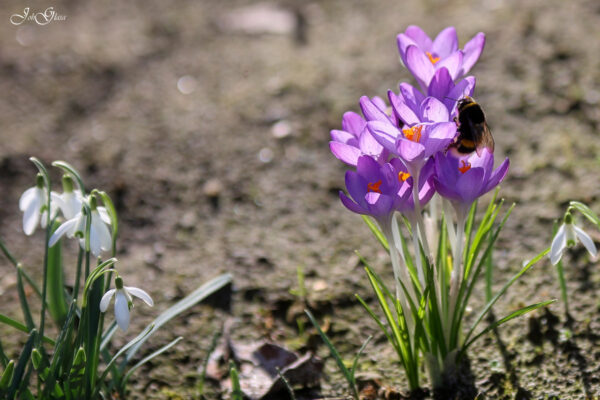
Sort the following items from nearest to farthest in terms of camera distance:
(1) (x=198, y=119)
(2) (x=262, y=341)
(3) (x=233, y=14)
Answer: (2) (x=262, y=341)
(1) (x=198, y=119)
(3) (x=233, y=14)

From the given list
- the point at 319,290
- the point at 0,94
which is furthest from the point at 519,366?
the point at 0,94

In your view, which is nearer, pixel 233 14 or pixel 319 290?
pixel 319 290

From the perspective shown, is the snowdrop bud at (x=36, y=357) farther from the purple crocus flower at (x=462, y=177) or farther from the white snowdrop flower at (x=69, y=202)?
the purple crocus flower at (x=462, y=177)

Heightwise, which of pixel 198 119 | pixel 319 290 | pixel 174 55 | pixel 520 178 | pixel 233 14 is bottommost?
pixel 319 290

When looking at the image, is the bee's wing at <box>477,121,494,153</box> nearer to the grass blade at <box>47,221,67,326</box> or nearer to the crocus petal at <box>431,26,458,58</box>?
the crocus petal at <box>431,26,458,58</box>

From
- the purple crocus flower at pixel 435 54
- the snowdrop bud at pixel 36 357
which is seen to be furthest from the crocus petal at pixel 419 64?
the snowdrop bud at pixel 36 357

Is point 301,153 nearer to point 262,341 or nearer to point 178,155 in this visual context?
point 178,155
